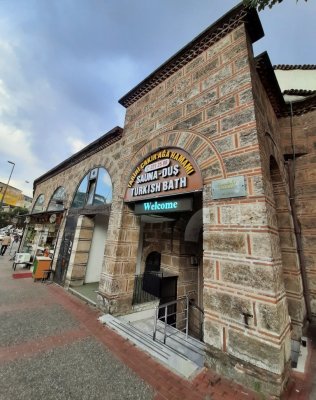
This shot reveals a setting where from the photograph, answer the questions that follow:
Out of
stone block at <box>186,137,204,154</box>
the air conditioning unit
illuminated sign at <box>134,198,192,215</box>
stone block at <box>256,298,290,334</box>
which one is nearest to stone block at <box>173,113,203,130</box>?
stone block at <box>186,137,204,154</box>

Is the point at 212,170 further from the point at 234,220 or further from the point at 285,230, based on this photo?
the point at 285,230

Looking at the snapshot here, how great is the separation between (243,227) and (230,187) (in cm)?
68

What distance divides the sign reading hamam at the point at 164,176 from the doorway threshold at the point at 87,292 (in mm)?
3187

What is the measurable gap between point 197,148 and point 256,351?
338 cm

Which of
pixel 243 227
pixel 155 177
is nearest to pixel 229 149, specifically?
pixel 243 227

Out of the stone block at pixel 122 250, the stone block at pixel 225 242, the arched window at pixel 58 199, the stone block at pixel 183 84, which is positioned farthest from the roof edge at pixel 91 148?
the stone block at pixel 225 242

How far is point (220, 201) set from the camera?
325 cm

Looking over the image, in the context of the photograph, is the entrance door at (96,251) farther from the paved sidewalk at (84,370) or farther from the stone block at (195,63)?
the stone block at (195,63)

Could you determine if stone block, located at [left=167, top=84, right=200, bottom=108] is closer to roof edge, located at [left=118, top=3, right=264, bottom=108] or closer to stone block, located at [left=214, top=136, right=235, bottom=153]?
roof edge, located at [left=118, top=3, right=264, bottom=108]

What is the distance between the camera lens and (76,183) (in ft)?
28.4

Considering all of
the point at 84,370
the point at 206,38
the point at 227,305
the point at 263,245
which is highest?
the point at 206,38

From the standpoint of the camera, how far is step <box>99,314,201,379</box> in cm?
284

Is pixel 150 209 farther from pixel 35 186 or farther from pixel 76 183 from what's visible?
pixel 35 186

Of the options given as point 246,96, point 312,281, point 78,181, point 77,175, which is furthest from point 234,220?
point 77,175
